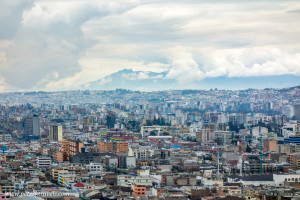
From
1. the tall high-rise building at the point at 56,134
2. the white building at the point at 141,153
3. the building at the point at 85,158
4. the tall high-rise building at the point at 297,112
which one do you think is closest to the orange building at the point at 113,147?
the white building at the point at 141,153

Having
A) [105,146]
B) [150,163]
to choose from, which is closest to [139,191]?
[150,163]

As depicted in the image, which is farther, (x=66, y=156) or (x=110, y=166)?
(x=66, y=156)

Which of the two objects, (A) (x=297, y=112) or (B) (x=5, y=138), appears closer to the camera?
(B) (x=5, y=138)

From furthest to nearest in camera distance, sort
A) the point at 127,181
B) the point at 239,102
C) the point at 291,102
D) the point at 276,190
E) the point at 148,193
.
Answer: the point at 239,102 → the point at 291,102 → the point at 127,181 → the point at 148,193 → the point at 276,190

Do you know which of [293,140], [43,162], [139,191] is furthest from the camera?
[293,140]

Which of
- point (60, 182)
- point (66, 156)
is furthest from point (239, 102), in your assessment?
point (60, 182)

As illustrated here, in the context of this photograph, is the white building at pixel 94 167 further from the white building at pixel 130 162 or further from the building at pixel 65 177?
the building at pixel 65 177

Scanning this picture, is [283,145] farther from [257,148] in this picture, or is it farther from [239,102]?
[239,102]

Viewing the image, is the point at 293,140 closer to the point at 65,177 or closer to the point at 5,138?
the point at 65,177
